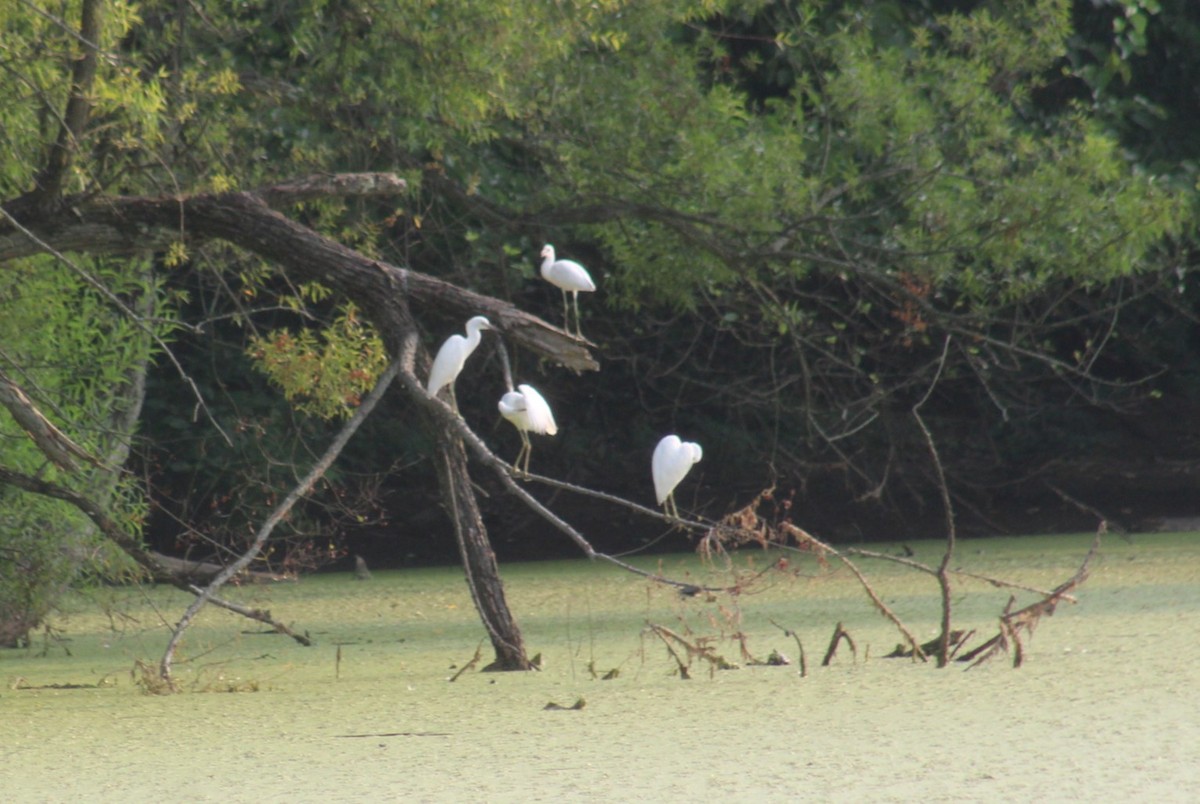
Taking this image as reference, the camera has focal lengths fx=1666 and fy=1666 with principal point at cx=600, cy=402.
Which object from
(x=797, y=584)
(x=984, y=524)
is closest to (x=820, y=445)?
(x=984, y=524)

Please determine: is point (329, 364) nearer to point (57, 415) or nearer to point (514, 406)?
point (57, 415)

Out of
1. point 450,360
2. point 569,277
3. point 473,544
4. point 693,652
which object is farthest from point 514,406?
point 569,277

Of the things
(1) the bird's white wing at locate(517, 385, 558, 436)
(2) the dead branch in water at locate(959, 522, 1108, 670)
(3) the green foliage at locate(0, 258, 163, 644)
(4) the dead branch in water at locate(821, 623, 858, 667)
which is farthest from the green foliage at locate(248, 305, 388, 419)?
(2) the dead branch in water at locate(959, 522, 1108, 670)

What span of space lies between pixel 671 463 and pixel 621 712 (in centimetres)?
94

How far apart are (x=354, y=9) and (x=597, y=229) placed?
1241 mm

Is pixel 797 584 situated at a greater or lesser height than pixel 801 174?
lesser

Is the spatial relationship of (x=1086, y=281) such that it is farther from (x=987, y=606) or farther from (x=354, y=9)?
(x=354, y=9)

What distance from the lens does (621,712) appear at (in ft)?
10.8

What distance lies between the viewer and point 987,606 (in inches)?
196

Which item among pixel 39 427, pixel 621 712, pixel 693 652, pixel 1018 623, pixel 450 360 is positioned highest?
pixel 450 360

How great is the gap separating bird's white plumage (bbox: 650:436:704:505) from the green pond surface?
13.7 inches

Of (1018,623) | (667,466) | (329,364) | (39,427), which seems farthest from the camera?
(329,364)

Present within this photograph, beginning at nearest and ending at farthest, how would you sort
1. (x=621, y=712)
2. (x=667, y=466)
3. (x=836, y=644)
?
(x=621, y=712)
(x=836, y=644)
(x=667, y=466)

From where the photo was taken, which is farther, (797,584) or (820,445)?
(820,445)
